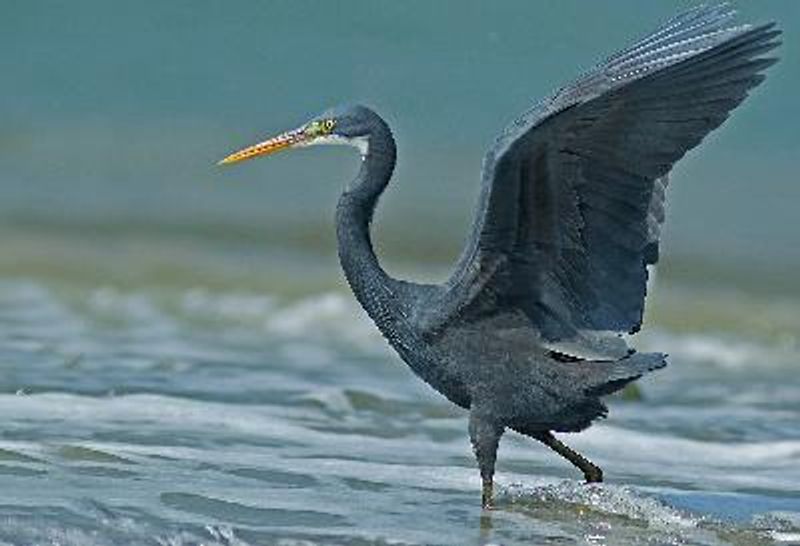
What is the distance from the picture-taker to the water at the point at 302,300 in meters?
7.98

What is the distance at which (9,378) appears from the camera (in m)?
10.6

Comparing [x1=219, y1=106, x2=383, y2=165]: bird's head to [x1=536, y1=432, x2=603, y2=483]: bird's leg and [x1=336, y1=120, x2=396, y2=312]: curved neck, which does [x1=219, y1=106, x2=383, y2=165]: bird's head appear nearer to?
[x1=336, y1=120, x2=396, y2=312]: curved neck

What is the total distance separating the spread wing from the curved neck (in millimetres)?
226

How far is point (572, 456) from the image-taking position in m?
8.20

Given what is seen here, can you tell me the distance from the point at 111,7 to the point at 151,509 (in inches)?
393

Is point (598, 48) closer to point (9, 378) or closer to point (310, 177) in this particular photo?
point (310, 177)

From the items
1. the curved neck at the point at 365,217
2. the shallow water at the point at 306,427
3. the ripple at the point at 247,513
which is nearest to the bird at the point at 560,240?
the curved neck at the point at 365,217

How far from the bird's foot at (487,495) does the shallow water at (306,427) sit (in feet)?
0.12

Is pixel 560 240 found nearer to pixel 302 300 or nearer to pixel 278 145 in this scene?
pixel 278 145

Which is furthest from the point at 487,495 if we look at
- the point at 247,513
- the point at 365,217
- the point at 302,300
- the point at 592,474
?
the point at 302,300

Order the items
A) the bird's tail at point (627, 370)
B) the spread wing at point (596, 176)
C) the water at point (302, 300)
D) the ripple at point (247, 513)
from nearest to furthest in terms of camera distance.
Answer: the spread wing at point (596, 176)
the ripple at point (247, 513)
the bird's tail at point (627, 370)
the water at point (302, 300)

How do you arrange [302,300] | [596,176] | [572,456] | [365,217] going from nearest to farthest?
1. [596,176]
2. [365,217]
3. [572,456]
4. [302,300]

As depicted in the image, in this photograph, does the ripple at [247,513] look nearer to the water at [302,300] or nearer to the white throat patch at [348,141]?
the water at [302,300]

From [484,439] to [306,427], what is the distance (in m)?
2.13
